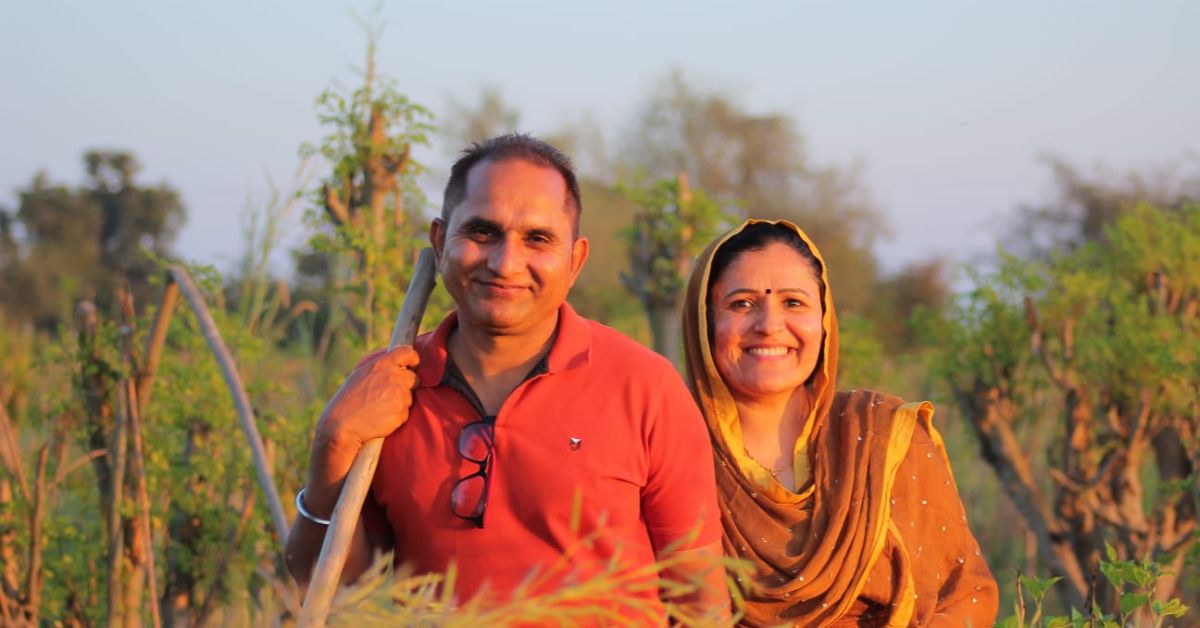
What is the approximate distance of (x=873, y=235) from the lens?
1157 inches

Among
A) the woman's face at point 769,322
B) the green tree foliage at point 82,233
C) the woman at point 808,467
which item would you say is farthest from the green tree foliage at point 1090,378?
the green tree foliage at point 82,233

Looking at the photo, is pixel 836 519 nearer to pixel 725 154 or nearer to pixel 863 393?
pixel 863 393

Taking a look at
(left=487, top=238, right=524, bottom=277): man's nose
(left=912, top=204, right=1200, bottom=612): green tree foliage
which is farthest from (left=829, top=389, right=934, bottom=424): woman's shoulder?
(left=912, top=204, right=1200, bottom=612): green tree foliage

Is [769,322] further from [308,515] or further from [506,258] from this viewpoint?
[308,515]

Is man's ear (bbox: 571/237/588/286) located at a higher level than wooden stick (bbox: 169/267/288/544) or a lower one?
higher

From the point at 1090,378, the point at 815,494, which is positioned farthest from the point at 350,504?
the point at 1090,378

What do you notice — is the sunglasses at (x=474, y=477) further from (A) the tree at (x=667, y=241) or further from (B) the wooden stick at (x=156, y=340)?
(A) the tree at (x=667, y=241)

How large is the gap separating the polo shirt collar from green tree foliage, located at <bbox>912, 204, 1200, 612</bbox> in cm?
358

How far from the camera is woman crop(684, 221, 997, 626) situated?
3242 millimetres

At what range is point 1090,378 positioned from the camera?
18.9 ft

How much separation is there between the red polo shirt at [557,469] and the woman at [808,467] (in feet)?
2.93

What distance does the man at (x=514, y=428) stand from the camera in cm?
230

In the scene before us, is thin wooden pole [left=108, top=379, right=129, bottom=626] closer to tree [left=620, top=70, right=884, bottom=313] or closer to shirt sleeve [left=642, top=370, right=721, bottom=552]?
shirt sleeve [left=642, top=370, right=721, bottom=552]

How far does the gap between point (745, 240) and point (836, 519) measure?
2.48ft
